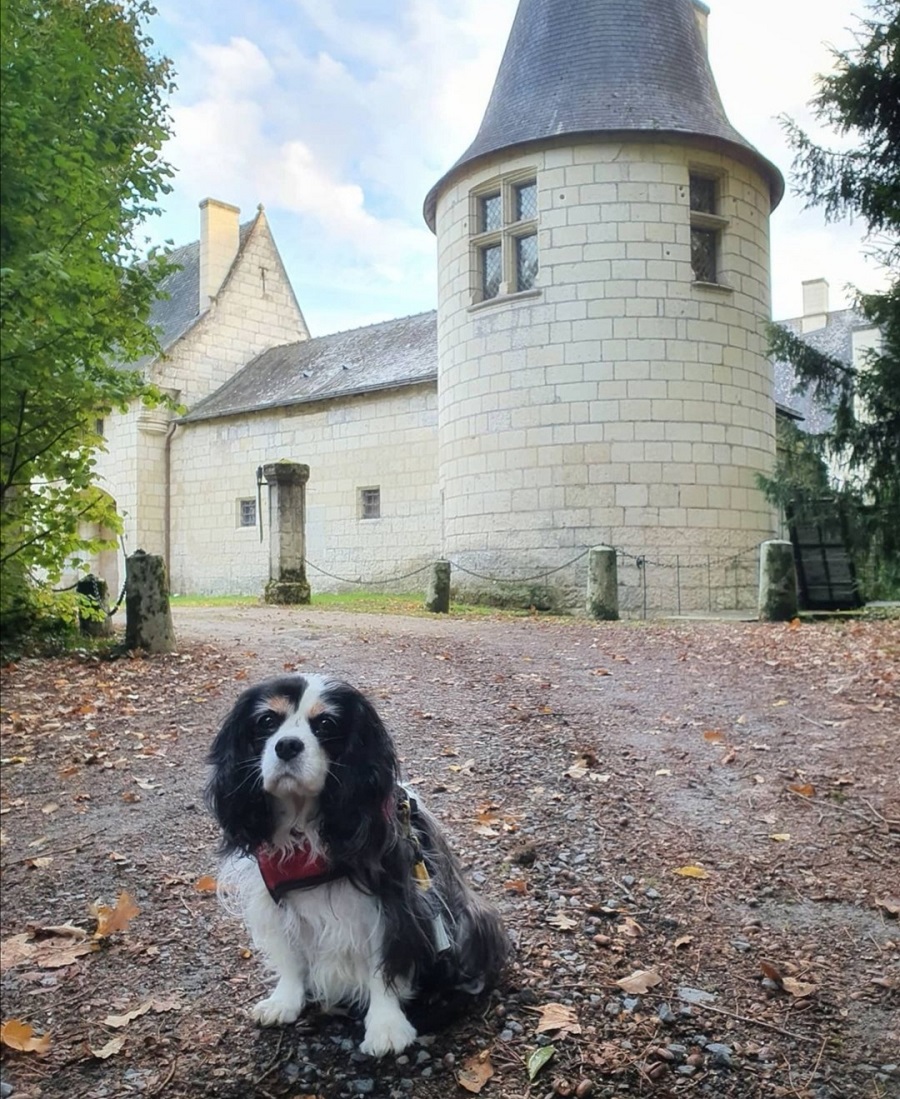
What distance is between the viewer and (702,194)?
44.3 feet

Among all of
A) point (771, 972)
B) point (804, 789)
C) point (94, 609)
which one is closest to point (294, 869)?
point (771, 972)

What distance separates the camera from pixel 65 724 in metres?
4.80

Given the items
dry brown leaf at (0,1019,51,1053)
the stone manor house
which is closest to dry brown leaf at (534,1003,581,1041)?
dry brown leaf at (0,1019,51,1053)

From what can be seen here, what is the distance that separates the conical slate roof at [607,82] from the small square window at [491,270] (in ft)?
4.24

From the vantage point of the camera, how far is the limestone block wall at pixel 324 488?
62.2 feet

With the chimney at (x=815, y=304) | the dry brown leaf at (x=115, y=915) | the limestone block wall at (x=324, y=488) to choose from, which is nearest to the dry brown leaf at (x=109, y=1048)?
the dry brown leaf at (x=115, y=915)

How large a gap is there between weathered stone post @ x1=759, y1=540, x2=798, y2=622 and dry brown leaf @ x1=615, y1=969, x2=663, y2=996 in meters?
9.44

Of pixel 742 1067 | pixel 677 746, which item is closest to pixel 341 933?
pixel 742 1067

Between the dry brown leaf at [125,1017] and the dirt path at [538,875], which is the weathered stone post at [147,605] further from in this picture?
the dry brown leaf at [125,1017]

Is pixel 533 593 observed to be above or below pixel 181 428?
below

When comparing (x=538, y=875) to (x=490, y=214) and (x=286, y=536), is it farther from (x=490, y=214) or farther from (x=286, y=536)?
(x=490, y=214)

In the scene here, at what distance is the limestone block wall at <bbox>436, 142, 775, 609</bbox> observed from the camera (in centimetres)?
1284

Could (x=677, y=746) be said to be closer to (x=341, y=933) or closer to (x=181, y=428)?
(x=341, y=933)

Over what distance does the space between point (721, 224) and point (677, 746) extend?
Answer: 1070cm
